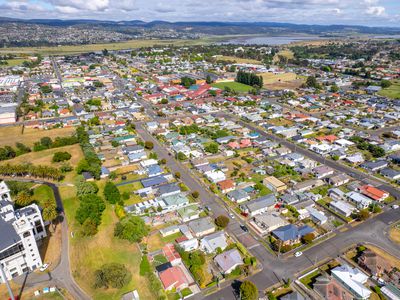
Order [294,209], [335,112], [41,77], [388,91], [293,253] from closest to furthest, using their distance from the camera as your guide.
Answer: [293,253] → [294,209] → [335,112] → [388,91] → [41,77]

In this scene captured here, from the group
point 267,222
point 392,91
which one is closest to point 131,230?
point 267,222

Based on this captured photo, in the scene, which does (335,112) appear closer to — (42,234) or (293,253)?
(293,253)

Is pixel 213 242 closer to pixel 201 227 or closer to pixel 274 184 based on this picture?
pixel 201 227

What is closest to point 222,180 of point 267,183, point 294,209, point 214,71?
point 267,183

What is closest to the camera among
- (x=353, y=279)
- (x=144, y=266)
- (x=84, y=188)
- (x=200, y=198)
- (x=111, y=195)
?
(x=353, y=279)

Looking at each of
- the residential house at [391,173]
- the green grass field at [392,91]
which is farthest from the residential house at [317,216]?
the green grass field at [392,91]

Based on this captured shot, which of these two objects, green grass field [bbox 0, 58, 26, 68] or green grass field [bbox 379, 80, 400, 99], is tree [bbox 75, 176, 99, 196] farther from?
green grass field [bbox 0, 58, 26, 68]

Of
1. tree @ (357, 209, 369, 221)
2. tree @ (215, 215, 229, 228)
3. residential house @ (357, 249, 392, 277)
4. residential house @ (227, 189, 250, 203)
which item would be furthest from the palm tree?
tree @ (357, 209, 369, 221)
